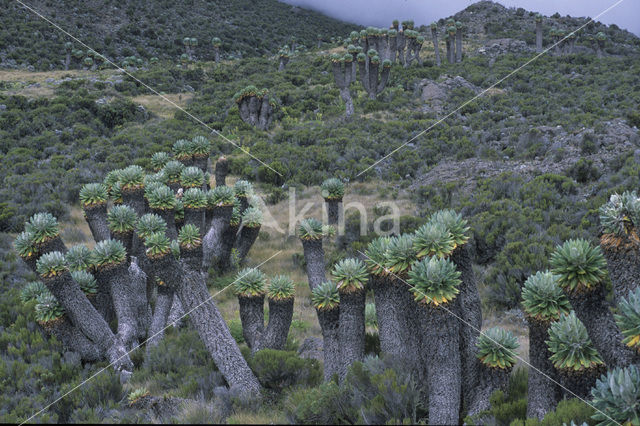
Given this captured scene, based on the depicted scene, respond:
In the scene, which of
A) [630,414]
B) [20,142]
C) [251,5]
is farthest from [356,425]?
[251,5]

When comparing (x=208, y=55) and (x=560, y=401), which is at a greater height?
(x=208, y=55)

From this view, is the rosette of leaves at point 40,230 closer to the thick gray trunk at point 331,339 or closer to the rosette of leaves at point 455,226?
the thick gray trunk at point 331,339

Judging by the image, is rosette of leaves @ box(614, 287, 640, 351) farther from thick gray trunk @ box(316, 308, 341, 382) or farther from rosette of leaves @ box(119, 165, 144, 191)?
rosette of leaves @ box(119, 165, 144, 191)

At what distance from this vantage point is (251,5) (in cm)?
6656

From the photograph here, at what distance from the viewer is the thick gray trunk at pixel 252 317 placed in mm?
6812

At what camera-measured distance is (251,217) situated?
34.1 feet

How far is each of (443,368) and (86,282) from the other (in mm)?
5604

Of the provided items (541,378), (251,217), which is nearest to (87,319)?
(251,217)

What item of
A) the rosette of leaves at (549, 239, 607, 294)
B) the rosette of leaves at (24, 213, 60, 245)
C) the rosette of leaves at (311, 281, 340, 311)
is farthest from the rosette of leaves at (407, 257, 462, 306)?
the rosette of leaves at (24, 213, 60, 245)

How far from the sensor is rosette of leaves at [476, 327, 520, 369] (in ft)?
14.6

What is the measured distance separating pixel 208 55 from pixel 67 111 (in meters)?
26.6

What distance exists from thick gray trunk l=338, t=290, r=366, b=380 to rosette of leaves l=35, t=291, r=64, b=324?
4326 mm

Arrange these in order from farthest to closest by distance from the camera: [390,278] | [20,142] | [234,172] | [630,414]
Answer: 1. [20,142]
2. [234,172]
3. [390,278]
4. [630,414]

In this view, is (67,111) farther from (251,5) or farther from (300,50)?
(251,5)
